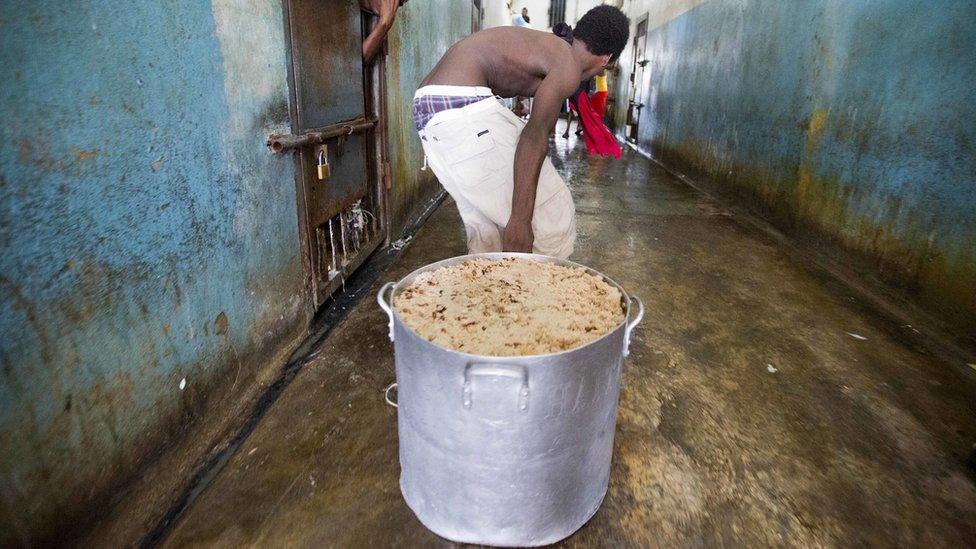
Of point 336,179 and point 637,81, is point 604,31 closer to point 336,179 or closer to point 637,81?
point 336,179

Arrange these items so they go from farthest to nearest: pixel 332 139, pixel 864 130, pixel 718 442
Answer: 1. pixel 864 130
2. pixel 332 139
3. pixel 718 442

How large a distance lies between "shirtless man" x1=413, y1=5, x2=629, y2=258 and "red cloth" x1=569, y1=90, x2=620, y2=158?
19 cm

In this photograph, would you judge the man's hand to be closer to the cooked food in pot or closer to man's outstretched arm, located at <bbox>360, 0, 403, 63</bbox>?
the cooked food in pot

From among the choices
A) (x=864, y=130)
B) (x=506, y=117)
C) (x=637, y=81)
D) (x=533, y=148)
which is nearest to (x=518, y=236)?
(x=533, y=148)

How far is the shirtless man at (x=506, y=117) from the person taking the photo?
219 centimetres

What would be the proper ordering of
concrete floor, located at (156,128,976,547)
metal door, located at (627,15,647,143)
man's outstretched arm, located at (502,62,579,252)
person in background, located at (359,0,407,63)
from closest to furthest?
concrete floor, located at (156,128,976,547)
man's outstretched arm, located at (502,62,579,252)
person in background, located at (359,0,407,63)
metal door, located at (627,15,647,143)

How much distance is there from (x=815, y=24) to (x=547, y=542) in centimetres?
452

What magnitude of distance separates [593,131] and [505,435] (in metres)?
1.81

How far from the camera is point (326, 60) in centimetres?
263

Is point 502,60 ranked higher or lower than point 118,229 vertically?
higher

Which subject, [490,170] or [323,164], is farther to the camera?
[323,164]

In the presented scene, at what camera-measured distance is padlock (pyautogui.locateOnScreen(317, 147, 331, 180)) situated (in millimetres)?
2623

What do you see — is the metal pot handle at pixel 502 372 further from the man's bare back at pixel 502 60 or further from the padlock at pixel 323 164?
the padlock at pixel 323 164

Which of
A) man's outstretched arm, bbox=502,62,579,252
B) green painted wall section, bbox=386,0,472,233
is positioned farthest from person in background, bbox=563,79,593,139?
green painted wall section, bbox=386,0,472,233
